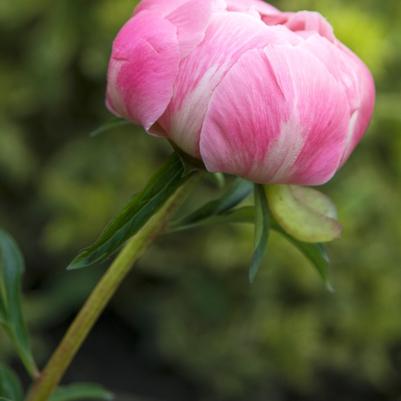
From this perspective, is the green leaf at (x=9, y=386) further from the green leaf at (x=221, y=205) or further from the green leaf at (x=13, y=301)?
the green leaf at (x=221, y=205)

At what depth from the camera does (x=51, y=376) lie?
0.67 meters

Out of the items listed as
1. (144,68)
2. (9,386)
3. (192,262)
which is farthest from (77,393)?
(192,262)

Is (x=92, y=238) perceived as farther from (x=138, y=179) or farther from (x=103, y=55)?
(x=103, y=55)

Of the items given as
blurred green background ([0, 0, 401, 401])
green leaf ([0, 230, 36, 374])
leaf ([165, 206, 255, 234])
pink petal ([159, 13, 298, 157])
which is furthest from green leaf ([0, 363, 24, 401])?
blurred green background ([0, 0, 401, 401])

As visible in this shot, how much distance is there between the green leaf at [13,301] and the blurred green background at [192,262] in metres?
1.13

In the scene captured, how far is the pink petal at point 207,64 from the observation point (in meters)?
0.58

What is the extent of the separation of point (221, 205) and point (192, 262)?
1.35m

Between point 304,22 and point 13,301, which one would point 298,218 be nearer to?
point 304,22

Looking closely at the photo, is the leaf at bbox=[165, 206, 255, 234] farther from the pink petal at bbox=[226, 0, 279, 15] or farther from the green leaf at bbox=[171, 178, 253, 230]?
the pink petal at bbox=[226, 0, 279, 15]

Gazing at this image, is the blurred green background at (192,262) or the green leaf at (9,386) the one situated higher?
the green leaf at (9,386)

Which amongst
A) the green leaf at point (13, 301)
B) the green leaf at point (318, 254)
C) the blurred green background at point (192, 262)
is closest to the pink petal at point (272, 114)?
the green leaf at point (318, 254)

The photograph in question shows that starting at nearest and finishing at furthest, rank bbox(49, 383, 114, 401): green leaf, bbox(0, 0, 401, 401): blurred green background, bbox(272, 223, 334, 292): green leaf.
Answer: bbox(272, 223, 334, 292): green leaf < bbox(49, 383, 114, 401): green leaf < bbox(0, 0, 401, 401): blurred green background

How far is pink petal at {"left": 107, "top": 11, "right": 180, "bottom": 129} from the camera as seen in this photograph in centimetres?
59

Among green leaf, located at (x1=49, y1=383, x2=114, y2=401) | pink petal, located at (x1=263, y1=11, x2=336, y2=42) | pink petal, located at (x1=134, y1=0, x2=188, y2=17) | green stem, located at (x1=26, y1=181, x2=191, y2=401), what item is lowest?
green leaf, located at (x1=49, y1=383, x2=114, y2=401)
